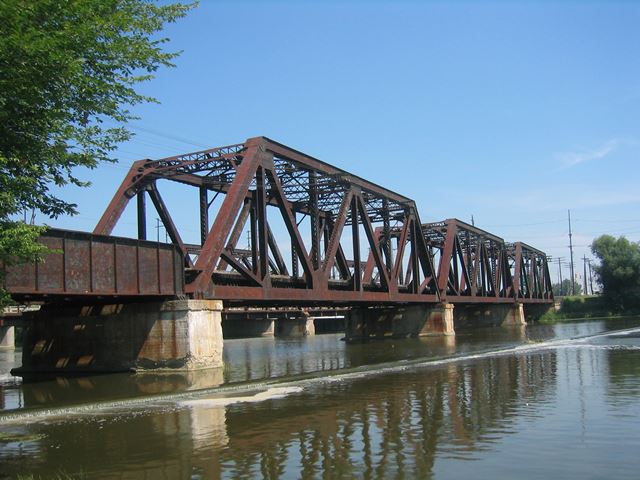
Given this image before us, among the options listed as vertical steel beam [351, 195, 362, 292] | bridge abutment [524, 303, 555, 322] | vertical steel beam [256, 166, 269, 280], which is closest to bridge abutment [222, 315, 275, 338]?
bridge abutment [524, 303, 555, 322]

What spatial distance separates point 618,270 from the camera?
12375 cm

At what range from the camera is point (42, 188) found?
464 inches

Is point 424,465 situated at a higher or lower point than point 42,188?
lower

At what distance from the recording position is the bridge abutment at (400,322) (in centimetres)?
7275

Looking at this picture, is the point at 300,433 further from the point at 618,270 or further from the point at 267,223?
the point at 618,270

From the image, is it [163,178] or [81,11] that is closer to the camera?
[81,11]

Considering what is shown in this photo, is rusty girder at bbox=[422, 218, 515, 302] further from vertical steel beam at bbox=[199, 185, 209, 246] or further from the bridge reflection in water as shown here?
the bridge reflection in water

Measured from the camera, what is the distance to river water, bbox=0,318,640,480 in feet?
37.5

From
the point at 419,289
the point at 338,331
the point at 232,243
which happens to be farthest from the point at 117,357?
the point at 338,331

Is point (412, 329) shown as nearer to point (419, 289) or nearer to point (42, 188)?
point (419, 289)

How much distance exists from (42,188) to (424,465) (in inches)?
337

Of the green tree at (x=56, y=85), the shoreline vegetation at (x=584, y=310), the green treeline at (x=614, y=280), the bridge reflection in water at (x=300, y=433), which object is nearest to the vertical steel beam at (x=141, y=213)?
the bridge reflection in water at (x=300, y=433)

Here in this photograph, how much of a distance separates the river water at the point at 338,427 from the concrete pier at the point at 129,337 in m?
3.71

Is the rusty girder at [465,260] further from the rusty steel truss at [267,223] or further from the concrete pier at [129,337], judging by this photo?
the concrete pier at [129,337]
